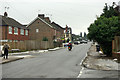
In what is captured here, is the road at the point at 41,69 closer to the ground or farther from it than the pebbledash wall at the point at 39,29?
closer to the ground

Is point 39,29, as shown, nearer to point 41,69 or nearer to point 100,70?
point 41,69

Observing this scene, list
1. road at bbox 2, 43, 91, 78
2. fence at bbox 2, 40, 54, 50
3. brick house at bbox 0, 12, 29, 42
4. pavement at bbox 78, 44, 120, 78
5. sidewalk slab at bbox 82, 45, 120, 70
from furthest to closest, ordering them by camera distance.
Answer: brick house at bbox 0, 12, 29, 42 → fence at bbox 2, 40, 54, 50 → sidewalk slab at bbox 82, 45, 120, 70 → road at bbox 2, 43, 91, 78 → pavement at bbox 78, 44, 120, 78

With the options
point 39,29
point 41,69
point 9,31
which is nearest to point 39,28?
point 39,29

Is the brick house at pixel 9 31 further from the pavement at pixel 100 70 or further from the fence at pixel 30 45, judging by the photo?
the pavement at pixel 100 70

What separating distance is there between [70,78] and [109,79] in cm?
180

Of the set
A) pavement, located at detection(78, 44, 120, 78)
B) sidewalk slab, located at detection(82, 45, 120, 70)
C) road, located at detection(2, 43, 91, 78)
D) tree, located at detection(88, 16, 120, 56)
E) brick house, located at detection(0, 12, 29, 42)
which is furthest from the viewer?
brick house, located at detection(0, 12, 29, 42)

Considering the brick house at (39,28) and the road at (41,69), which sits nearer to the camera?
the road at (41,69)

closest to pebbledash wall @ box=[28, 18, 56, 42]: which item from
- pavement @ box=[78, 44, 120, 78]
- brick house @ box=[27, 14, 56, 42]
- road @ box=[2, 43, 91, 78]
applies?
brick house @ box=[27, 14, 56, 42]

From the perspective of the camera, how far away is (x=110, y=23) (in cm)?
2248

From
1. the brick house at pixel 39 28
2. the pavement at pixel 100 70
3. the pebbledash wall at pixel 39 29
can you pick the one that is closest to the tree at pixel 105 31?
the pavement at pixel 100 70

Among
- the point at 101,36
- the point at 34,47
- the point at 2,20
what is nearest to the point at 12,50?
the point at 34,47

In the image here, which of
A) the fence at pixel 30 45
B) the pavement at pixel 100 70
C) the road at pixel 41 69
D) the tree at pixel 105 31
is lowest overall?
the road at pixel 41 69

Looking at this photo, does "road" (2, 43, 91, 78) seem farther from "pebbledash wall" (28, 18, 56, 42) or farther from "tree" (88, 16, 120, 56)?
"pebbledash wall" (28, 18, 56, 42)

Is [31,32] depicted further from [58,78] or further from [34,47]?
[58,78]
